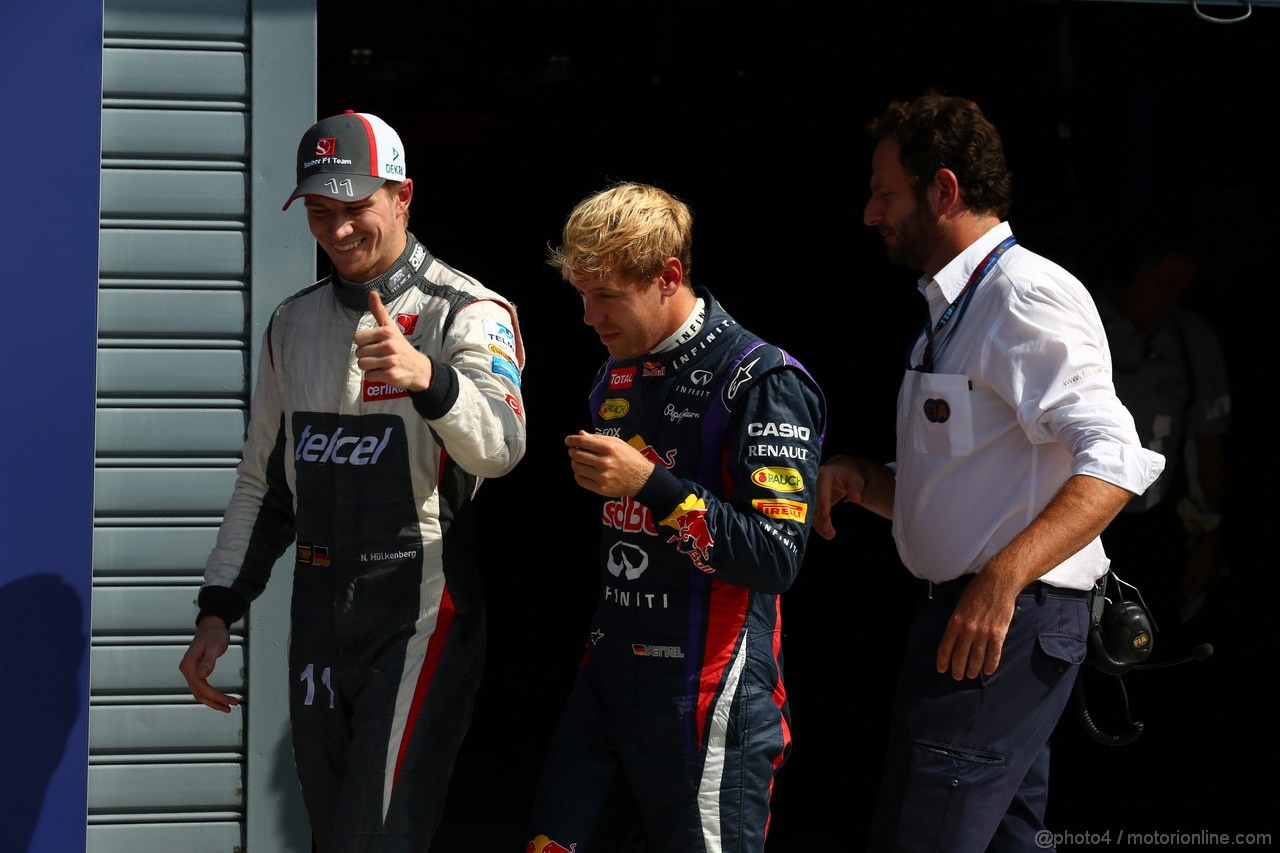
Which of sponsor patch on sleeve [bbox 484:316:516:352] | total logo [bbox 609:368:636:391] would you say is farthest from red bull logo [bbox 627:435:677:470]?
sponsor patch on sleeve [bbox 484:316:516:352]

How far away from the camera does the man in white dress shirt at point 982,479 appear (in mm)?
2438

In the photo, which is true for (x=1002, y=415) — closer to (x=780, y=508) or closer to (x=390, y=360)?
(x=780, y=508)

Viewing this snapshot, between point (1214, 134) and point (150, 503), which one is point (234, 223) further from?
point (1214, 134)

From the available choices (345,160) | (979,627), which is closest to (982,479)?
(979,627)

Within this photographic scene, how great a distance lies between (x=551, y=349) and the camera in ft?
26.6

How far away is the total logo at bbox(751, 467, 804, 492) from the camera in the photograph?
244cm

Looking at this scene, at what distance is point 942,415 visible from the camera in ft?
8.69

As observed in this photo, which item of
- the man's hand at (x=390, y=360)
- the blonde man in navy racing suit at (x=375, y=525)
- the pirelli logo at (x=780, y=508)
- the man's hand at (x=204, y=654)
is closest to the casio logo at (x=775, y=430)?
the pirelli logo at (x=780, y=508)

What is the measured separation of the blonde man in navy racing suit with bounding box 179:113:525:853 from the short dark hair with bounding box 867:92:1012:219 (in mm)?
916

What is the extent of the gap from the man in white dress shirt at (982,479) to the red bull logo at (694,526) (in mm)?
500

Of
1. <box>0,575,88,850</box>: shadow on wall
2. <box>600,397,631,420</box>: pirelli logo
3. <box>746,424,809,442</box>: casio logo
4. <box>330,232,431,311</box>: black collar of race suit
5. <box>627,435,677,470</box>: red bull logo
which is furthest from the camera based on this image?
<box>0,575,88,850</box>: shadow on wall

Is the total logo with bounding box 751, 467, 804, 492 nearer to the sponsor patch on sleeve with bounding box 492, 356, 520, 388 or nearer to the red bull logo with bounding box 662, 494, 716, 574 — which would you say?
the red bull logo with bounding box 662, 494, 716, 574

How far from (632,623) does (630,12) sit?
4594 mm

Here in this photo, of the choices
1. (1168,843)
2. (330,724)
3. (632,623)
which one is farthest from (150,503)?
(1168,843)
